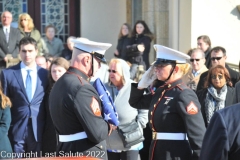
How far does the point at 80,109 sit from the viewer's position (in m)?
4.60

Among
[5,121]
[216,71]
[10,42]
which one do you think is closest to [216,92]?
[216,71]

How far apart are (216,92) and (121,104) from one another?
1060 mm

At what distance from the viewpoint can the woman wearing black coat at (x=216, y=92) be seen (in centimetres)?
696

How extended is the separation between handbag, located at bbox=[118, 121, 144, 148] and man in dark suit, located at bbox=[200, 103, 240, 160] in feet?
12.2

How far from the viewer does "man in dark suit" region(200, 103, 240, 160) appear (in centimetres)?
293

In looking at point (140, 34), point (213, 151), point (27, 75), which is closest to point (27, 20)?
point (140, 34)

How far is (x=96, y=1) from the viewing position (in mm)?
13727

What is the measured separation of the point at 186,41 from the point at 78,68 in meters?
6.03

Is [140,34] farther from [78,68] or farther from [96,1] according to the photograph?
[78,68]

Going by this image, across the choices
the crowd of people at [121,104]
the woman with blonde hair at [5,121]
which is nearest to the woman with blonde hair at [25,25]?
the crowd of people at [121,104]

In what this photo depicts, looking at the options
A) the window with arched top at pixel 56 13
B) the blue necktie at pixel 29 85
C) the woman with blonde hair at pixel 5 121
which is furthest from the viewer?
the window with arched top at pixel 56 13

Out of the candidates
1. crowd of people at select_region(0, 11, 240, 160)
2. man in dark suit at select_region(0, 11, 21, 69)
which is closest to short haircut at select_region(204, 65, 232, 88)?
crowd of people at select_region(0, 11, 240, 160)

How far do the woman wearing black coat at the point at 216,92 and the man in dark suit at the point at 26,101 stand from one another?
1803mm

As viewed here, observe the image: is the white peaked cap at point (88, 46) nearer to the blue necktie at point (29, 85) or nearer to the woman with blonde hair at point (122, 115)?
the woman with blonde hair at point (122, 115)
